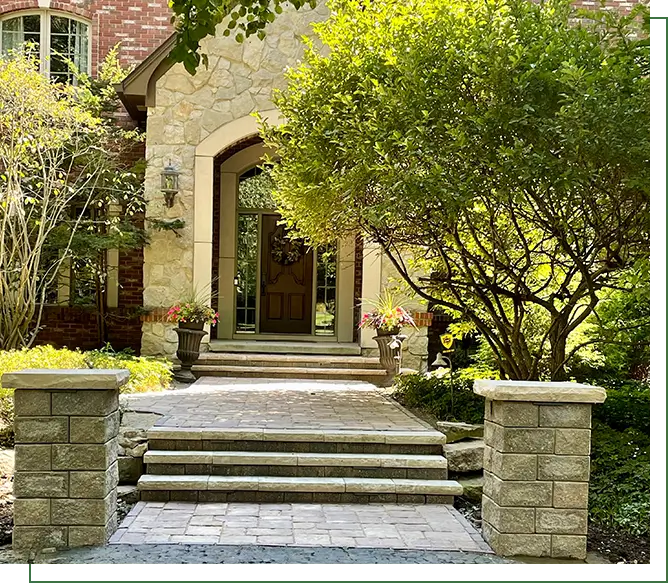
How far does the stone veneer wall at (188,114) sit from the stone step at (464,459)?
18.1 ft

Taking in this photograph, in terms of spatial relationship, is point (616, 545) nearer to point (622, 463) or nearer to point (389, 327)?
point (622, 463)

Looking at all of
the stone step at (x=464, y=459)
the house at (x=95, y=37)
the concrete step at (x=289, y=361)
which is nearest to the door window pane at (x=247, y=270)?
the house at (x=95, y=37)

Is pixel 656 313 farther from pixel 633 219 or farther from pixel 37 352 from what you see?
pixel 37 352

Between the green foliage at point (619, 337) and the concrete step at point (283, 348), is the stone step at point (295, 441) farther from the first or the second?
the concrete step at point (283, 348)

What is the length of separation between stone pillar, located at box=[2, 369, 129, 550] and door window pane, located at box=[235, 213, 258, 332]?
7.68m

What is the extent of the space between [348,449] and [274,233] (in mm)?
7004

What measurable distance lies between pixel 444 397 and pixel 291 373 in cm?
267

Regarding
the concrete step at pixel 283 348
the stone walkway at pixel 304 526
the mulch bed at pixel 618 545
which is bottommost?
the mulch bed at pixel 618 545

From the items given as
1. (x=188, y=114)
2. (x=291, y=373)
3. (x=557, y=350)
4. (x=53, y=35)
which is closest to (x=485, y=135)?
(x=557, y=350)

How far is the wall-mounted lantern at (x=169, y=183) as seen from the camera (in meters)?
9.36

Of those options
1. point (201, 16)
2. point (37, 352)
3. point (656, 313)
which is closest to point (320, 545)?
point (656, 313)

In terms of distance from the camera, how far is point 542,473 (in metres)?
3.84

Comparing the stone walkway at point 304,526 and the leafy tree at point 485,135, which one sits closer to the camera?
the stone walkway at point 304,526

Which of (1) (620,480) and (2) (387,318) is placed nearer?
(1) (620,480)
